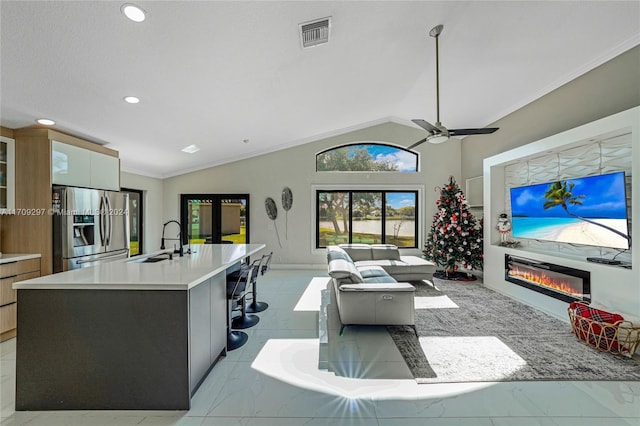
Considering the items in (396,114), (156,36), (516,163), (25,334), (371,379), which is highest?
(396,114)

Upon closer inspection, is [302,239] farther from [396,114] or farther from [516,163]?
[516,163]

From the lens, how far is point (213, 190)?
6.79m

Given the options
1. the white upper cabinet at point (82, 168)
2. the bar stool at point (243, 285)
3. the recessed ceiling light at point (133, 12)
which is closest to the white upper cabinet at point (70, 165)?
the white upper cabinet at point (82, 168)

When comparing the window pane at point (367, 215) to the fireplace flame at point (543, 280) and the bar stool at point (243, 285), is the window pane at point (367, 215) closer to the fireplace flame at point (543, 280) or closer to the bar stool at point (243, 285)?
the fireplace flame at point (543, 280)

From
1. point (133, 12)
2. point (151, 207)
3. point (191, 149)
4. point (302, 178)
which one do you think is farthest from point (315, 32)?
point (151, 207)

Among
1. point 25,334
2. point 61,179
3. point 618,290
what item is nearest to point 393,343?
point 618,290

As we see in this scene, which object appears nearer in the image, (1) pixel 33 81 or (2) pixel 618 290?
(1) pixel 33 81

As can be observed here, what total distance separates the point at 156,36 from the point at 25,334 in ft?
8.20

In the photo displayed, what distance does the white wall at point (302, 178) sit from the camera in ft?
21.9

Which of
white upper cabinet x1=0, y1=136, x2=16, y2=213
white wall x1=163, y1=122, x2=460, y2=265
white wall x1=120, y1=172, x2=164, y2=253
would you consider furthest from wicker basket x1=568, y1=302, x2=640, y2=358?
white wall x1=120, y1=172, x2=164, y2=253

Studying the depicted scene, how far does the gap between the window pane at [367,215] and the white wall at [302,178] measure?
32cm

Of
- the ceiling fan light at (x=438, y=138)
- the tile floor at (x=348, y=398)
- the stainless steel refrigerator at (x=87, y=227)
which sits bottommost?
the tile floor at (x=348, y=398)

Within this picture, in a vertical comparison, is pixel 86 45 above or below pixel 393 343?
above

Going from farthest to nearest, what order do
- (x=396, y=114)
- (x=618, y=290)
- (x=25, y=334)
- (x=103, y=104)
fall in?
(x=396, y=114) → (x=103, y=104) → (x=618, y=290) → (x=25, y=334)
